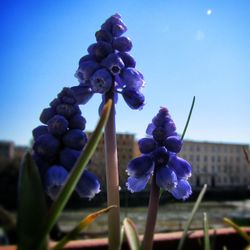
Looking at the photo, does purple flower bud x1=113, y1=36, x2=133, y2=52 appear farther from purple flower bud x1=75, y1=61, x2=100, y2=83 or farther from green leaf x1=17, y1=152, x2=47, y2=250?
green leaf x1=17, y1=152, x2=47, y2=250

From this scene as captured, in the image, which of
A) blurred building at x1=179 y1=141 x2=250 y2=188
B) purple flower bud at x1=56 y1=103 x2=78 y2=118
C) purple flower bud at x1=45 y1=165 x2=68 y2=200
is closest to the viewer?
purple flower bud at x1=45 y1=165 x2=68 y2=200

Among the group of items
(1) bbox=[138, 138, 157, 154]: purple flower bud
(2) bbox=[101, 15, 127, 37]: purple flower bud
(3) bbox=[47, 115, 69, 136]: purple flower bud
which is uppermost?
(2) bbox=[101, 15, 127, 37]: purple flower bud

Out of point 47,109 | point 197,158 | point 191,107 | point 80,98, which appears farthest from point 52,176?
point 197,158

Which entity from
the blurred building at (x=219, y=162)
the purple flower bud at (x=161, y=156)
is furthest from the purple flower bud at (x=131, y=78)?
the blurred building at (x=219, y=162)

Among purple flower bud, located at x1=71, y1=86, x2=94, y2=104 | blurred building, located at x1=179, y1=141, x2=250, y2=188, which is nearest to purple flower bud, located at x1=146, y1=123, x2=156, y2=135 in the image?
purple flower bud, located at x1=71, y1=86, x2=94, y2=104

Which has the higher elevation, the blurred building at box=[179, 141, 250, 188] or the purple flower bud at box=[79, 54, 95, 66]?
the purple flower bud at box=[79, 54, 95, 66]

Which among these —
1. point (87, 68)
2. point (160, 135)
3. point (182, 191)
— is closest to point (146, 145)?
point (160, 135)

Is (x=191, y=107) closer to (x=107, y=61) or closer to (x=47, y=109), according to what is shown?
(x=107, y=61)
